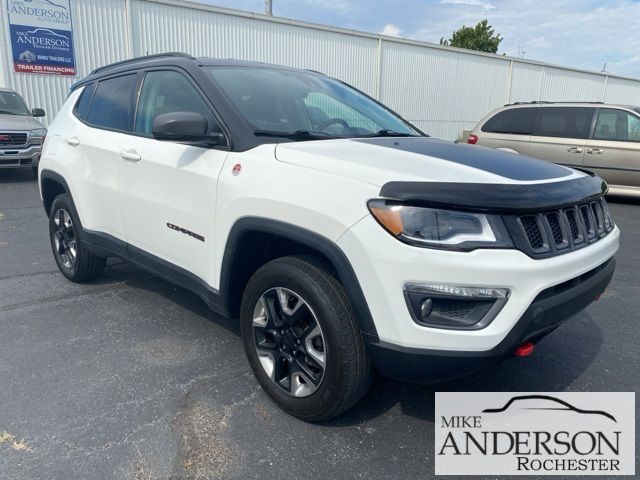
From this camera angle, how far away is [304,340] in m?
2.52

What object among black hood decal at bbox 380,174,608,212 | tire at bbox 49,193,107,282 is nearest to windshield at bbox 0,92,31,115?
tire at bbox 49,193,107,282

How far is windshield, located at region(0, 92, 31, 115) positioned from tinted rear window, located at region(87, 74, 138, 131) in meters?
8.42

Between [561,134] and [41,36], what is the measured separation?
39.3ft

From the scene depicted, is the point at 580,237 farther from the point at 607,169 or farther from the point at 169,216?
the point at 607,169

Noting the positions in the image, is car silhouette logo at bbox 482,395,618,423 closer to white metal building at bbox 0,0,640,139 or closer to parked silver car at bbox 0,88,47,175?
parked silver car at bbox 0,88,47,175

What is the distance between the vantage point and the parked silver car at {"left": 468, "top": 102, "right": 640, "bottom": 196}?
9.01 metres

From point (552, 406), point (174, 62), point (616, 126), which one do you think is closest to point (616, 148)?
point (616, 126)

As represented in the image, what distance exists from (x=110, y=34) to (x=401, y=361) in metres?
14.0

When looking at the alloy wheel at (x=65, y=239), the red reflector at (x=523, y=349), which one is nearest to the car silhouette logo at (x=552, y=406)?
the red reflector at (x=523, y=349)

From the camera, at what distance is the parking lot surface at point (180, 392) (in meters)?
2.36

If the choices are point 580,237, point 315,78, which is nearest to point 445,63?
point 315,78

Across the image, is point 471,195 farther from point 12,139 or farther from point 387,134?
point 12,139

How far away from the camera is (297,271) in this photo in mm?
2426

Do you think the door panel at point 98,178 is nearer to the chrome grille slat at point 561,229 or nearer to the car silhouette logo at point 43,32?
the chrome grille slat at point 561,229
